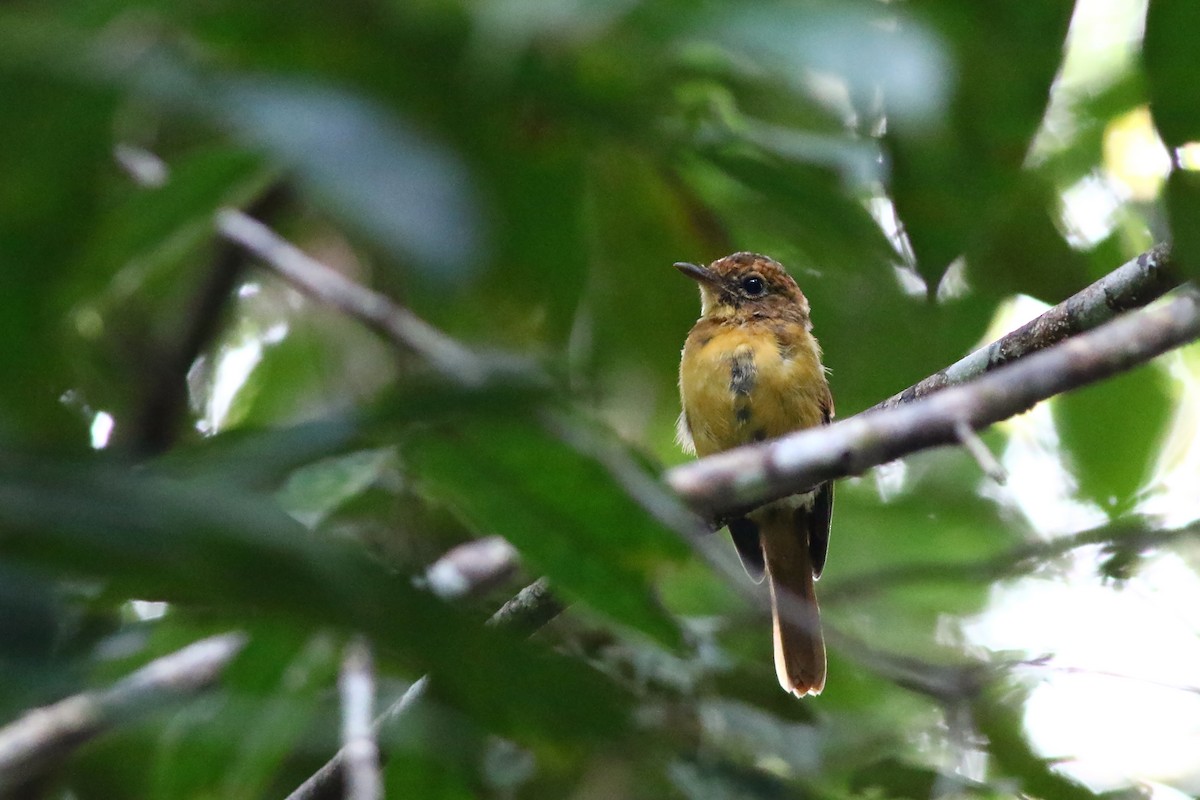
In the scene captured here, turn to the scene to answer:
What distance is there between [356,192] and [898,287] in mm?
1723

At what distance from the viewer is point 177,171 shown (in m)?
1.75

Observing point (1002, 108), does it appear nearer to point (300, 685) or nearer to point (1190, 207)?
point (1190, 207)

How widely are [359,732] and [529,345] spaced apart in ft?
4.04

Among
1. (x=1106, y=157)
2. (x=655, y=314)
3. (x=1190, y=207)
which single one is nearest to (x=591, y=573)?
(x=1190, y=207)

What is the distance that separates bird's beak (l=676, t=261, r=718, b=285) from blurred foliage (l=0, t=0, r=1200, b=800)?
24 centimetres

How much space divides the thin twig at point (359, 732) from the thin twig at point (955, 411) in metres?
0.59

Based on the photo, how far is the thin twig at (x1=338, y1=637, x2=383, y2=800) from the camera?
1.79 metres

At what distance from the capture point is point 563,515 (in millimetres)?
1530

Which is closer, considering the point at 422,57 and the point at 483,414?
the point at 483,414

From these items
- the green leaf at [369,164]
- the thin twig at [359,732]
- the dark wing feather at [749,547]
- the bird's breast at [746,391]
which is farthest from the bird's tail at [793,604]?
the green leaf at [369,164]

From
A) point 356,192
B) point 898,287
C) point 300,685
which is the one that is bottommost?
point 356,192

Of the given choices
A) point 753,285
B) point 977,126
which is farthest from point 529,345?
point 753,285

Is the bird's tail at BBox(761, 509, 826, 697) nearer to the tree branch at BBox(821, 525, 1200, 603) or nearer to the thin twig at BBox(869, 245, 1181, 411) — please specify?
the tree branch at BBox(821, 525, 1200, 603)

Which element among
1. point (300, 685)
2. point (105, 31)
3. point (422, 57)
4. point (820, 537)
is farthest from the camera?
point (820, 537)
